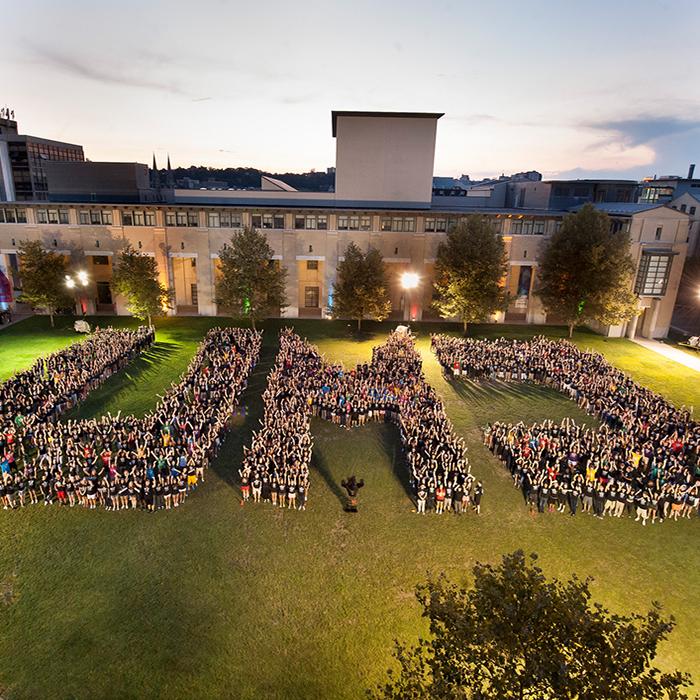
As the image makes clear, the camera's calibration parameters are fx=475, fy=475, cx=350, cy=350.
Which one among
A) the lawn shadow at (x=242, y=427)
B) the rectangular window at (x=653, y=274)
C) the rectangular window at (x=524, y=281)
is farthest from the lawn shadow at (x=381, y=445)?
the rectangular window at (x=524, y=281)

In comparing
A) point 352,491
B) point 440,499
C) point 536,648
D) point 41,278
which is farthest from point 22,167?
point 536,648

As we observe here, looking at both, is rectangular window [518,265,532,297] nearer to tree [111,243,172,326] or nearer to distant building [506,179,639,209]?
distant building [506,179,639,209]

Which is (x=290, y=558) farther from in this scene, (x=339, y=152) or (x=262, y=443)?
(x=339, y=152)

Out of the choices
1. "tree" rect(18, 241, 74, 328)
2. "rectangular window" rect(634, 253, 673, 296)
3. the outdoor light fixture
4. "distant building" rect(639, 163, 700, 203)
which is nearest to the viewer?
"tree" rect(18, 241, 74, 328)

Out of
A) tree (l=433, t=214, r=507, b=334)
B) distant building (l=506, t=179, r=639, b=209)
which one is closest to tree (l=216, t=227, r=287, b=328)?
tree (l=433, t=214, r=507, b=334)

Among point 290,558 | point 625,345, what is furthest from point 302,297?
point 290,558

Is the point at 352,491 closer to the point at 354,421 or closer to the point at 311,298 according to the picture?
the point at 354,421
